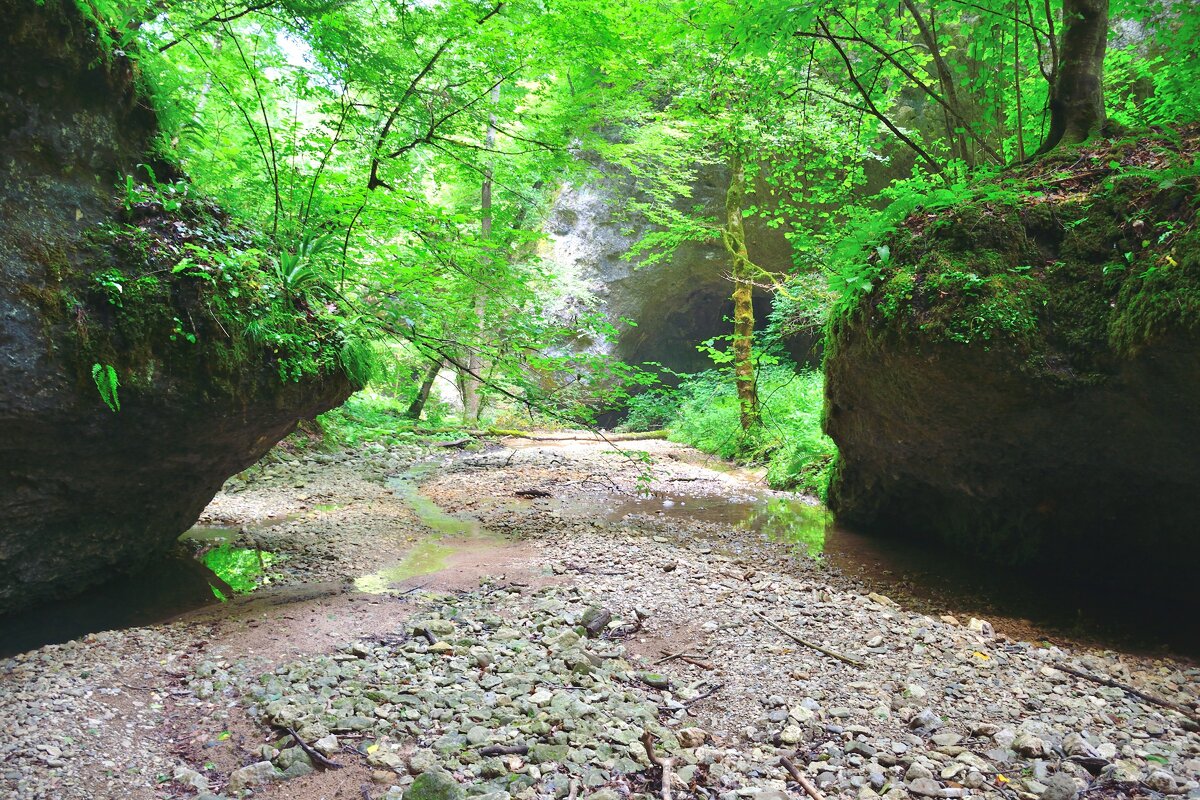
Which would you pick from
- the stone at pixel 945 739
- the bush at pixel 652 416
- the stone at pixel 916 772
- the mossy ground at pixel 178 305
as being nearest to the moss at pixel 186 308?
the mossy ground at pixel 178 305

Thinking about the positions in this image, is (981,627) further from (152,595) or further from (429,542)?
(152,595)

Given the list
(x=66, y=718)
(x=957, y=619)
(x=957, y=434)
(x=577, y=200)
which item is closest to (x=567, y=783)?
(x=66, y=718)

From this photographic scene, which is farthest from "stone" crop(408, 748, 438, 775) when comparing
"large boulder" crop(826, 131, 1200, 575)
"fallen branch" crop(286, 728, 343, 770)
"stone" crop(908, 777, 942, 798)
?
"large boulder" crop(826, 131, 1200, 575)

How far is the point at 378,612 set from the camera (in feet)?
14.2

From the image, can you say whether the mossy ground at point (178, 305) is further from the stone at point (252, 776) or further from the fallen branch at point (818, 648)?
the fallen branch at point (818, 648)

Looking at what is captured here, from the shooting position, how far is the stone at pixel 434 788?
87.7 inches

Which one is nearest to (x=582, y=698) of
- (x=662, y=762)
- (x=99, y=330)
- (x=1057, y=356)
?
(x=662, y=762)

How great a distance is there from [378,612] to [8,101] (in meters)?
4.01

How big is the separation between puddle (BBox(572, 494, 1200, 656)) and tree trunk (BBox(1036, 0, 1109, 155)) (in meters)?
4.00

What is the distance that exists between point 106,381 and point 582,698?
3.42m

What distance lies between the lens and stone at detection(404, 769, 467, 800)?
7.31ft

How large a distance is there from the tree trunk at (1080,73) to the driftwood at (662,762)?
6260mm

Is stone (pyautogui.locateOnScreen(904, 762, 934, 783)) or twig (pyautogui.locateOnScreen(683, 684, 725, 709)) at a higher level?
stone (pyautogui.locateOnScreen(904, 762, 934, 783))

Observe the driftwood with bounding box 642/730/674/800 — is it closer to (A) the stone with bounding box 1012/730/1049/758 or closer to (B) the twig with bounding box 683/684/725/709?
(B) the twig with bounding box 683/684/725/709
